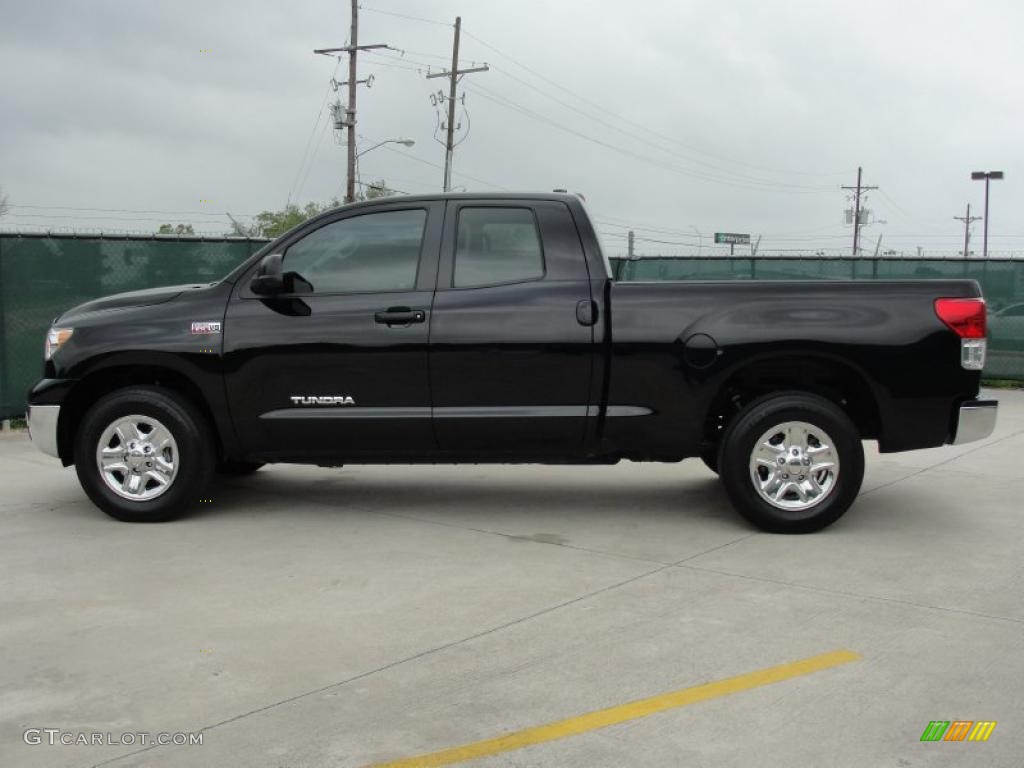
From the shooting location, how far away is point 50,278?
10.7m

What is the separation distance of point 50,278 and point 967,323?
28.9 ft

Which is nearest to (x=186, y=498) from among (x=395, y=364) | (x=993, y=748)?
(x=395, y=364)

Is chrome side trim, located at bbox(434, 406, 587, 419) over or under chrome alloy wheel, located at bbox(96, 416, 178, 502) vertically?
over

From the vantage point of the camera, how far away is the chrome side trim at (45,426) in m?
6.39

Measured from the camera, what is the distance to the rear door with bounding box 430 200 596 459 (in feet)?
20.0

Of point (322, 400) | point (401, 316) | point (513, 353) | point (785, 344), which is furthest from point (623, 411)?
point (322, 400)

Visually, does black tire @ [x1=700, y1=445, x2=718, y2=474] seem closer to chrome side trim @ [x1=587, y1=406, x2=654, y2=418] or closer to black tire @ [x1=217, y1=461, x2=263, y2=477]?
chrome side trim @ [x1=587, y1=406, x2=654, y2=418]

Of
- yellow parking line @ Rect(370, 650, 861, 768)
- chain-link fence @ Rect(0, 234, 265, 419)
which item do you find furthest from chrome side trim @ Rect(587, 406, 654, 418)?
chain-link fence @ Rect(0, 234, 265, 419)

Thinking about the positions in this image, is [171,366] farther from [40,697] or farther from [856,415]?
[856,415]

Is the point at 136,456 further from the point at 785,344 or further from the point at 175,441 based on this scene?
the point at 785,344

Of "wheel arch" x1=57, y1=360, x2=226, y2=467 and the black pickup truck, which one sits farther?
"wheel arch" x1=57, y1=360, x2=226, y2=467

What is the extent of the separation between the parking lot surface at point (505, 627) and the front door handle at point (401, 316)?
125 cm

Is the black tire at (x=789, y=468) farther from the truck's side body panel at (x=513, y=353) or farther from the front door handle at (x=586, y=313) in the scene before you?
the front door handle at (x=586, y=313)

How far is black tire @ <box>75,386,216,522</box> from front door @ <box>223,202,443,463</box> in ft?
0.91
